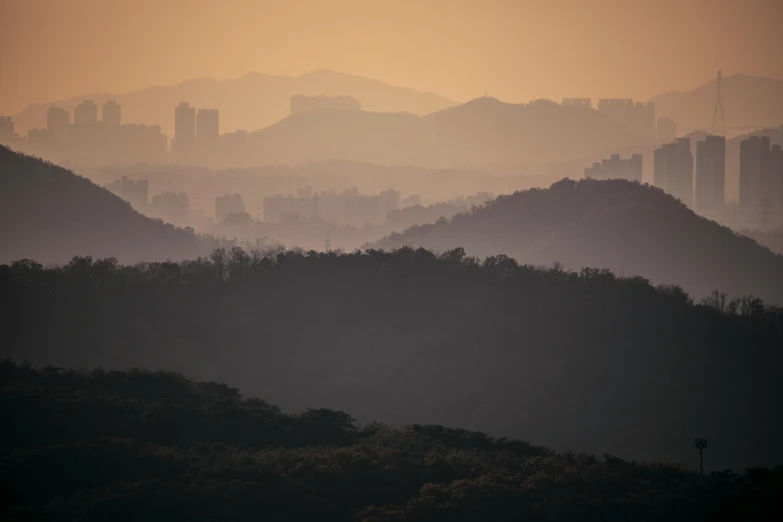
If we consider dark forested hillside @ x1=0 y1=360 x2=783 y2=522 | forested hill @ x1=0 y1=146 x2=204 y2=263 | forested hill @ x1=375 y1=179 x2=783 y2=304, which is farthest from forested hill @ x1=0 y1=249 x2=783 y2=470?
forested hill @ x1=0 y1=146 x2=204 y2=263

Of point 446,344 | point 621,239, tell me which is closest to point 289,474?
point 446,344

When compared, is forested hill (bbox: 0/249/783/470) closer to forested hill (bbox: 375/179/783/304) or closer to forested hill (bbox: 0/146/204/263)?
forested hill (bbox: 375/179/783/304)

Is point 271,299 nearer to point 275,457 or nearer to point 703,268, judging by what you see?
point 275,457

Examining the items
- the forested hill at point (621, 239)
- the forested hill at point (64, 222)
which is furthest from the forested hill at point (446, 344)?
the forested hill at point (64, 222)

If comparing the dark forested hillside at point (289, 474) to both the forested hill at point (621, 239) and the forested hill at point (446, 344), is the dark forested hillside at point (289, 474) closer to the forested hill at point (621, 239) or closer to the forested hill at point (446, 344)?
the forested hill at point (446, 344)

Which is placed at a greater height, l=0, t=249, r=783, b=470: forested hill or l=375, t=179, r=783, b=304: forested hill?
l=375, t=179, r=783, b=304: forested hill

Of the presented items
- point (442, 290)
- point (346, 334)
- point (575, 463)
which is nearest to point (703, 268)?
point (442, 290)

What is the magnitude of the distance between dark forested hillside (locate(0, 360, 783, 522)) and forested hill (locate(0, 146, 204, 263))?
270ft

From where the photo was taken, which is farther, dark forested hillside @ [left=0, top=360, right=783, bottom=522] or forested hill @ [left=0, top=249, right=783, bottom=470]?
forested hill @ [left=0, top=249, right=783, bottom=470]

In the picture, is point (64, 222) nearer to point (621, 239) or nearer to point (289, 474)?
point (621, 239)

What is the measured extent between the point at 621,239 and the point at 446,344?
7068 cm

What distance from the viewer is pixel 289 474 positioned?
1396 inches

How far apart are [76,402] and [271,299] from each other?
26.2 m

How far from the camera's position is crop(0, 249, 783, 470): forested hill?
54.7m
